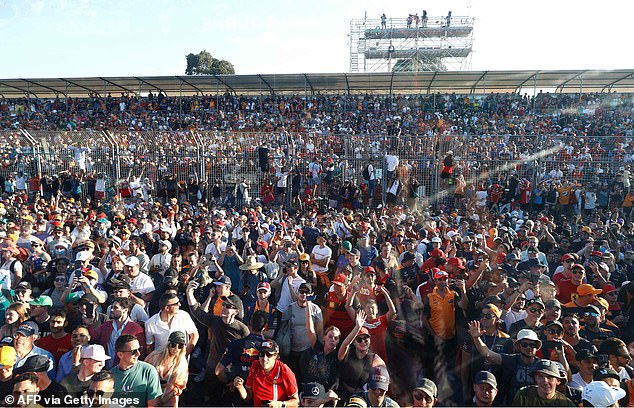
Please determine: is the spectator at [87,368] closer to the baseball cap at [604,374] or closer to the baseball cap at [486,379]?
the baseball cap at [486,379]

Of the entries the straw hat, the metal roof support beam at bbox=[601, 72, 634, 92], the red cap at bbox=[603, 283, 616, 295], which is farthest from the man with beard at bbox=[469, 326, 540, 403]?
the metal roof support beam at bbox=[601, 72, 634, 92]

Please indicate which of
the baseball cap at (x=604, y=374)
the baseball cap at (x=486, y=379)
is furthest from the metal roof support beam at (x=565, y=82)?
the baseball cap at (x=486, y=379)

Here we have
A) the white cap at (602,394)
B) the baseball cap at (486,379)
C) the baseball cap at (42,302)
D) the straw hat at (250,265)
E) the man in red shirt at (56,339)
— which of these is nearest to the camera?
the white cap at (602,394)

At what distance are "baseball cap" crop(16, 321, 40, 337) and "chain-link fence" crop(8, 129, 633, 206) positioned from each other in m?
11.9

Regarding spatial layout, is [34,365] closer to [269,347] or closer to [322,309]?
[269,347]

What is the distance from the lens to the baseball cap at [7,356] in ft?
12.0

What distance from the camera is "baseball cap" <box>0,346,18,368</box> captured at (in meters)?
3.67

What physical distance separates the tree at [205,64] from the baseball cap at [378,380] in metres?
54.3

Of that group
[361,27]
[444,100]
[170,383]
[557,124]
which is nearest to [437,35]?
[361,27]

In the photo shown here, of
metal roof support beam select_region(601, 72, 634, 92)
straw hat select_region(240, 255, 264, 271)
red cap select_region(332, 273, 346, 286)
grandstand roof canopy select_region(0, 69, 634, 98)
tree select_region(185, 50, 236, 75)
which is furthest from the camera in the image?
tree select_region(185, 50, 236, 75)

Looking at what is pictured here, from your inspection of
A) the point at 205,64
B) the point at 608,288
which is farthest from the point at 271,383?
the point at 205,64

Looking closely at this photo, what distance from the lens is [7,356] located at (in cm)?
372

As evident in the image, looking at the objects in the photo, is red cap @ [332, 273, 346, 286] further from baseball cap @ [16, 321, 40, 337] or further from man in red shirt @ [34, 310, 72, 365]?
baseball cap @ [16, 321, 40, 337]

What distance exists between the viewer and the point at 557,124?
25.1m
